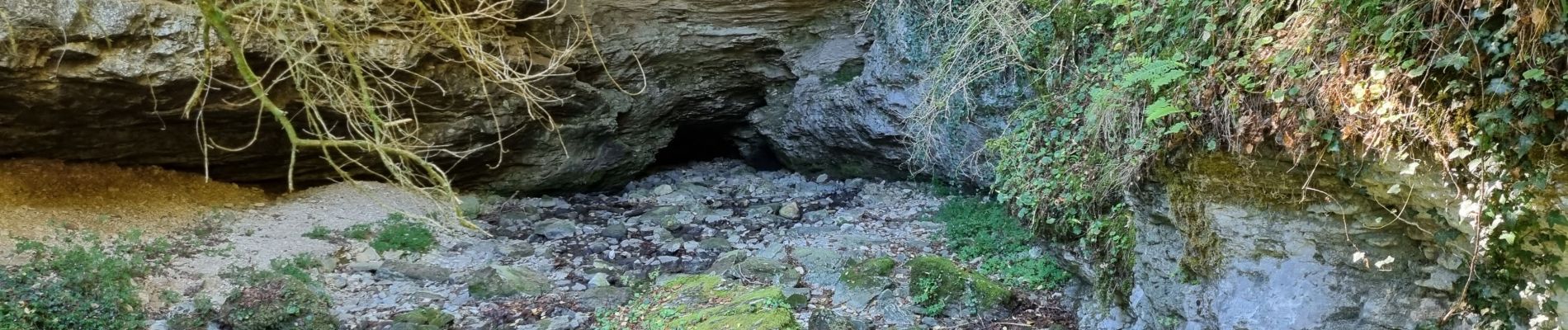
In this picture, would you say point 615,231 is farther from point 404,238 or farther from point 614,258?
point 404,238

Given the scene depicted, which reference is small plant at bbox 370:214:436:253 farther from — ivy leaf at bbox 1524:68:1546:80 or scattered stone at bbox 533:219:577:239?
ivy leaf at bbox 1524:68:1546:80

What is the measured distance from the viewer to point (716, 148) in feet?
40.6

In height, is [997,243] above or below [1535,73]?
below

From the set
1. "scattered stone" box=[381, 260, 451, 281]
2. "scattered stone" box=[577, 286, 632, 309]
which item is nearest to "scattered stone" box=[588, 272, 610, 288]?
"scattered stone" box=[577, 286, 632, 309]

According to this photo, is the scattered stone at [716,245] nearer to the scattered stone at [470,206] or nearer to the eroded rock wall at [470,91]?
the eroded rock wall at [470,91]

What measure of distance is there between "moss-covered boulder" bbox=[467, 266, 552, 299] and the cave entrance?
4.67 m

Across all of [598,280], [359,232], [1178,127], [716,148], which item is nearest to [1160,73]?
[1178,127]

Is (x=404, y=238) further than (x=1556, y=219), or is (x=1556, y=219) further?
(x=404, y=238)

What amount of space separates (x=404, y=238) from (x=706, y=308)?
10.6 ft

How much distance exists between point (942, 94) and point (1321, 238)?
160 inches

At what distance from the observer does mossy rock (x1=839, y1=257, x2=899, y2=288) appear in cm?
612

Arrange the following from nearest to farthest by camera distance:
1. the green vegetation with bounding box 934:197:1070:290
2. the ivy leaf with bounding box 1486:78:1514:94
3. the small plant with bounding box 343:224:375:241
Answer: the ivy leaf with bounding box 1486:78:1514:94 → the green vegetation with bounding box 934:197:1070:290 → the small plant with bounding box 343:224:375:241

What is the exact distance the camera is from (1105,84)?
4.93 m

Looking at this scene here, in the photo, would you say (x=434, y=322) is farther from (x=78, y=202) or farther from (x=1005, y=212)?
(x=1005, y=212)
